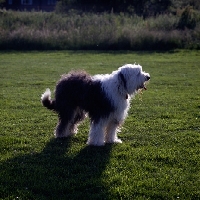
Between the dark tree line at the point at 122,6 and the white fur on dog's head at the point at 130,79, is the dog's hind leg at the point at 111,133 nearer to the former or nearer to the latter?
the white fur on dog's head at the point at 130,79

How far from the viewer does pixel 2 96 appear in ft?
40.8

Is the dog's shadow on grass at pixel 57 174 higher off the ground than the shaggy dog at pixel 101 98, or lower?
lower

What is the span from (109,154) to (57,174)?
4.24 ft

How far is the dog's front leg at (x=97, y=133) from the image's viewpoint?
7508mm

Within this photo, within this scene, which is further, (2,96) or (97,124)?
(2,96)

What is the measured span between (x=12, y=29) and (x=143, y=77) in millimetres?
23104

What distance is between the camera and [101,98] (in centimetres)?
751

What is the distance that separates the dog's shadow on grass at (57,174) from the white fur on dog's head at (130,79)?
1.15 m

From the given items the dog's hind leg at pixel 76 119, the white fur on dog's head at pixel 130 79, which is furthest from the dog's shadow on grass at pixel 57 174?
the white fur on dog's head at pixel 130 79

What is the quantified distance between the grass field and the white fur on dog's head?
108 centimetres

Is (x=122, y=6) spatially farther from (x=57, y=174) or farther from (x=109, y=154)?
(x=57, y=174)

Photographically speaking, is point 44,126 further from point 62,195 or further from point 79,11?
point 79,11

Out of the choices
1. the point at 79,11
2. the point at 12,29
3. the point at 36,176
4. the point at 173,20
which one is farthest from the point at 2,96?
the point at 79,11

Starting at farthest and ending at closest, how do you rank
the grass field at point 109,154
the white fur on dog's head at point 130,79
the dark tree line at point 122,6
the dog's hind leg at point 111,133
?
the dark tree line at point 122,6
the dog's hind leg at point 111,133
the white fur on dog's head at point 130,79
the grass field at point 109,154
